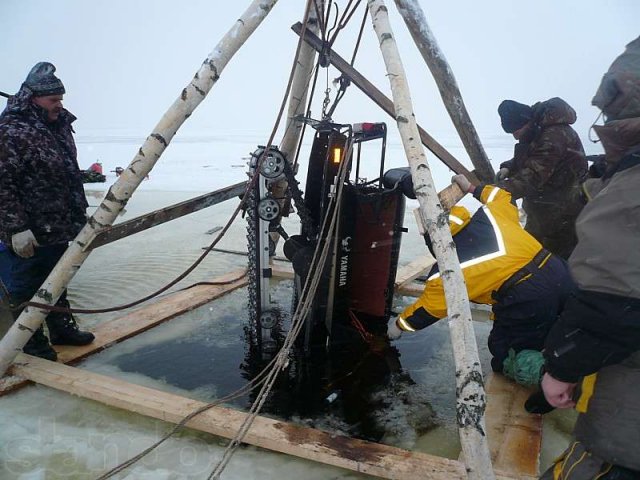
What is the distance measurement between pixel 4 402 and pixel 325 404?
1996 mm

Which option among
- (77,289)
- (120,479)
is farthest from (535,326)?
(77,289)

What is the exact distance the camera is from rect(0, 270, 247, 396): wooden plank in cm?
332

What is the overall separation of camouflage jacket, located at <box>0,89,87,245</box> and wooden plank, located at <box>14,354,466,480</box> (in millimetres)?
967

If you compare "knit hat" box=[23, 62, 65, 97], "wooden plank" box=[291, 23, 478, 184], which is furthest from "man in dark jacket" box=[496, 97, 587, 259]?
"knit hat" box=[23, 62, 65, 97]

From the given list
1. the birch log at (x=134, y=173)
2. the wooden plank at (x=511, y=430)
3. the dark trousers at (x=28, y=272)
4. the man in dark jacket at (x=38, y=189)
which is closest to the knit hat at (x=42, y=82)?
the man in dark jacket at (x=38, y=189)

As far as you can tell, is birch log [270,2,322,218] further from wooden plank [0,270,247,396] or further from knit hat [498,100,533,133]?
knit hat [498,100,533,133]

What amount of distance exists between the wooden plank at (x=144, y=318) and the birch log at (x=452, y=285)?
2.77 m

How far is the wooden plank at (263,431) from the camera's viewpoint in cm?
210

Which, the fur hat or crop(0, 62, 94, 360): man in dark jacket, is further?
crop(0, 62, 94, 360): man in dark jacket

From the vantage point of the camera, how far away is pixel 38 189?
3.14 metres

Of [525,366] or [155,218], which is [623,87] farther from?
[155,218]

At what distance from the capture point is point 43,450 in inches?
90.3

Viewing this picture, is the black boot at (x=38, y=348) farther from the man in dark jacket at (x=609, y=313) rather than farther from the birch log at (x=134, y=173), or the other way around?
the man in dark jacket at (x=609, y=313)

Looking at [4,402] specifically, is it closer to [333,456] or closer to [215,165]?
[333,456]
